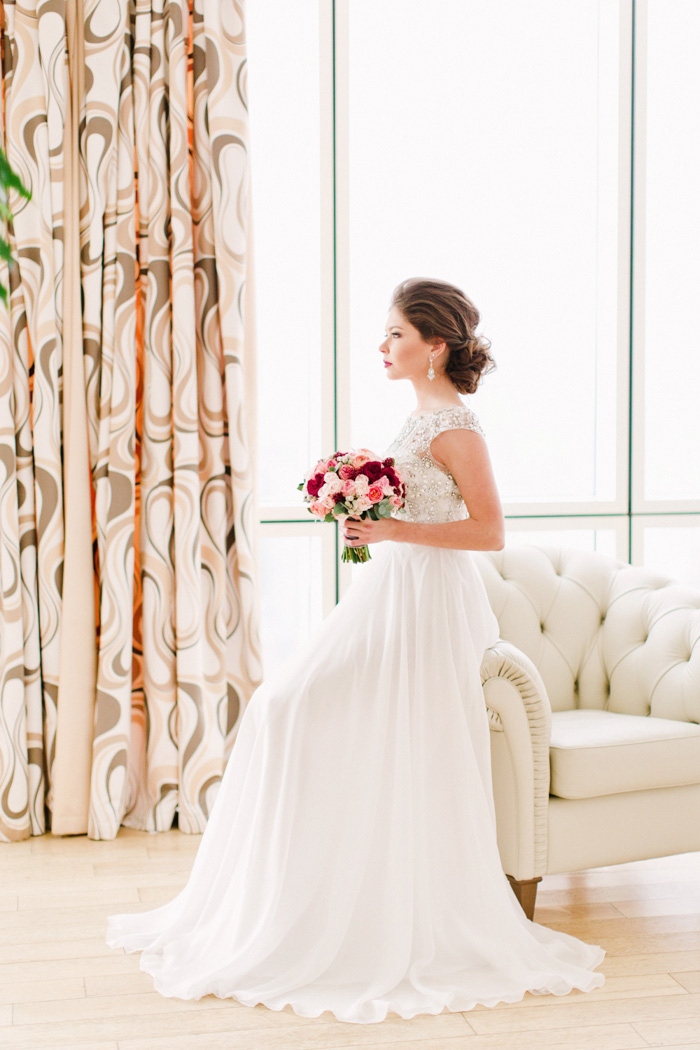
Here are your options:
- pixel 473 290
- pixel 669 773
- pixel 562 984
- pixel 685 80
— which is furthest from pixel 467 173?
pixel 562 984

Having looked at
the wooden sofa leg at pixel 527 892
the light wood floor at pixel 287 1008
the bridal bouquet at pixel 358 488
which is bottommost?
the light wood floor at pixel 287 1008

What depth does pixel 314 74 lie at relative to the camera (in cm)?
382

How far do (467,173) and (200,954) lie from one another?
9.99ft

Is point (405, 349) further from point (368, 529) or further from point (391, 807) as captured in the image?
point (391, 807)

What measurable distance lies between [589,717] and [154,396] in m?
1.76

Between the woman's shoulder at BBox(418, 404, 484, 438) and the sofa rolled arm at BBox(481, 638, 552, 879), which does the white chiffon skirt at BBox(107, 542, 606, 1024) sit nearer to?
the sofa rolled arm at BBox(481, 638, 552, 879)

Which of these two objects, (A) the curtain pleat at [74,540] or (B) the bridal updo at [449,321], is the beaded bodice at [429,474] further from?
(A) the curtain pleat at [74,540]

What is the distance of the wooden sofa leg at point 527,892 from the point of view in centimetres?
259

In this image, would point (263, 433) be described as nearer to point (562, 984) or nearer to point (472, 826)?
point (472, 826)

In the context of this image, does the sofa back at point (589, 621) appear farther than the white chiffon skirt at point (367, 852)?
Yes

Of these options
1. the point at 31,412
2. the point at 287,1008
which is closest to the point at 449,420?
the point at 287,1008

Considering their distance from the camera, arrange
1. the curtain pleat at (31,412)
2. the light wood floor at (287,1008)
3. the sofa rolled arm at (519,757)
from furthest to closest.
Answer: the curtain pleat at (31,412) < the sofa rolled arm at (519,757) < the light wood floor at (287,1008)

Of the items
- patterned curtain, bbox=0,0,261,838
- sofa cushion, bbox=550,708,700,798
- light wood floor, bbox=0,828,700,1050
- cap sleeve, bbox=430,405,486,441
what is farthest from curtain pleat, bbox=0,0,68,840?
sofa cushion, bbox=550,708,700,798

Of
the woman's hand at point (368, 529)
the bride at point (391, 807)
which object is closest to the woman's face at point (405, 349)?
the bride at point (391, 807)
